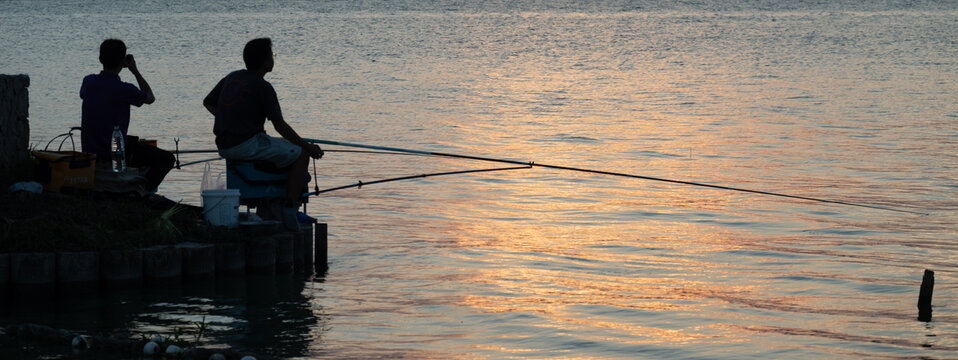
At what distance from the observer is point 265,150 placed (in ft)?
30.3

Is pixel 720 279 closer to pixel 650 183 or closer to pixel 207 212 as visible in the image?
pixel 207 212

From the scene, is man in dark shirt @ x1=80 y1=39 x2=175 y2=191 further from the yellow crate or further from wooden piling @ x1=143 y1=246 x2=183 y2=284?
wooden piling @ x1=143 y1=246 x2=183 y2=284

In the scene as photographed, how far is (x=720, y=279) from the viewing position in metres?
10.2

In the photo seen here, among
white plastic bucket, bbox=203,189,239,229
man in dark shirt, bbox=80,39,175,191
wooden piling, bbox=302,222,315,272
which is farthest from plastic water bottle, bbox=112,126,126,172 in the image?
wooden piling, bbox=302,222,315,272

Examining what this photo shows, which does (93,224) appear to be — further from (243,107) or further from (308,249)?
(308,249)

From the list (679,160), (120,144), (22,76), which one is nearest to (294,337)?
(120,144)

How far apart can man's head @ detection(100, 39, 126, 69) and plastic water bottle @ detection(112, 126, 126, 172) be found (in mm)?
511

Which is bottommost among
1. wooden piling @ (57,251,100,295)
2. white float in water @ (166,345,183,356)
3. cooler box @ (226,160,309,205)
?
white float in water @ (166,345,183,356)

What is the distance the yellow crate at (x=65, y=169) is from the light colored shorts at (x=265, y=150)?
3.72ft

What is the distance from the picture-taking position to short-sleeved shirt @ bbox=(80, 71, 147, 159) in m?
9.80

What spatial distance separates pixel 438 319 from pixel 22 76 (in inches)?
161

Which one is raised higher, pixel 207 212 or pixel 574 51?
pixel 574 51

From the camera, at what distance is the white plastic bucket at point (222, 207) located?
9.27 metres

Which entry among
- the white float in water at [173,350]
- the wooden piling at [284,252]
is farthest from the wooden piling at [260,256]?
the white float in water at [173,350]
